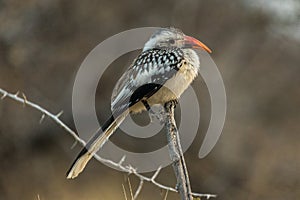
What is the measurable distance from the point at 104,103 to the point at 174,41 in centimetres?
425

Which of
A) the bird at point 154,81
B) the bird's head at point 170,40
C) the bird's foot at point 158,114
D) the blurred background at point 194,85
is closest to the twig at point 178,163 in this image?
the bird's foot at point 158,114

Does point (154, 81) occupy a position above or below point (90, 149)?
above

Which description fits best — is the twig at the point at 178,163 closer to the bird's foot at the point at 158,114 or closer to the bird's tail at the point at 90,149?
the bird's foot at the point at 158,114

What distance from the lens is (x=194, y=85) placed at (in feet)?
25.6

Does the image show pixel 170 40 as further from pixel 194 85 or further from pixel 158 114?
pixel 194 85

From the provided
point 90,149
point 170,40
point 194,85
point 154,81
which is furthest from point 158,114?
point 194,85

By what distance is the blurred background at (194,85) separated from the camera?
748cm

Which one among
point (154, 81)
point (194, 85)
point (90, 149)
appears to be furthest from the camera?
point (194, 85)

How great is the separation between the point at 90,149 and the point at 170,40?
94 centimetres

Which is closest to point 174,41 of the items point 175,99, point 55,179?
point 175,99

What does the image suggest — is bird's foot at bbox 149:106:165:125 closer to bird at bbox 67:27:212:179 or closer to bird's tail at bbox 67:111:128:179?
bird at bbox 67:27:212:179

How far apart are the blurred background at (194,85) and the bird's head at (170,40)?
11.4 feet

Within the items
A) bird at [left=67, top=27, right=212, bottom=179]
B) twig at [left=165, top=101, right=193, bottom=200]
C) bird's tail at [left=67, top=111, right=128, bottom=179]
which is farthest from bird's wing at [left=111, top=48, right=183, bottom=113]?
twig at [left=165, top=101, right=193, bottom=200]

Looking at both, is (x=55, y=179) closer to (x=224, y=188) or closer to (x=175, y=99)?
(x=224, y=188)
